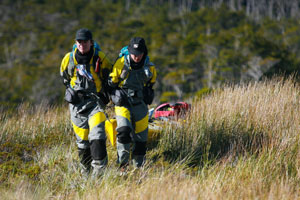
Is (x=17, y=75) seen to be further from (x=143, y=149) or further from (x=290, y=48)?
(x=143, y=149)

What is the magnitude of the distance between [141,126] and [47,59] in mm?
49777

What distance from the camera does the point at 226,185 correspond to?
3982 mm

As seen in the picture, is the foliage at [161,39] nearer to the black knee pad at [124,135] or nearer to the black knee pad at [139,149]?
the black knee pad at [139,149]

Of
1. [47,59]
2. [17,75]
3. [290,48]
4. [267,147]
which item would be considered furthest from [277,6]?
[267,147]

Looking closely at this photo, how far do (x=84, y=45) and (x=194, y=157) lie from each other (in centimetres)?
213

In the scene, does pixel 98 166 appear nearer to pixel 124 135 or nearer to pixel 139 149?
pixel 124 135

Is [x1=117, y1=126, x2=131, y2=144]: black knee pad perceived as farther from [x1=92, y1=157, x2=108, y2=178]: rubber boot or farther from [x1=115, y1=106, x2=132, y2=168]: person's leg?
[x1=92, y1=157, x2=108, y2=178]: rubber boot

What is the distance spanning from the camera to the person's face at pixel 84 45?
4409mm

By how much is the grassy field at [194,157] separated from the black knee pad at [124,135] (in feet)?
1.36

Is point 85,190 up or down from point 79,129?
down

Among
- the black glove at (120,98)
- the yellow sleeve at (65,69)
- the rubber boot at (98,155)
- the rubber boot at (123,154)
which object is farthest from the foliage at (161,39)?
the rubber boot at (98,155)

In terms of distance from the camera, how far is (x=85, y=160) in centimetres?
474

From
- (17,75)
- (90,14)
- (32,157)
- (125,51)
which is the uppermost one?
(90,14)

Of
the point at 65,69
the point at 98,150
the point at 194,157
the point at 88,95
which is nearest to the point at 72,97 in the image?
the point at 88,95
